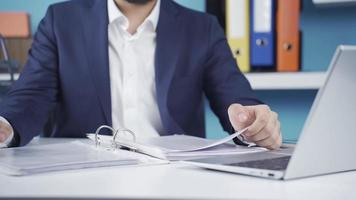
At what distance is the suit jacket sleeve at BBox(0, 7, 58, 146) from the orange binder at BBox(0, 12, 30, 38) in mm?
714

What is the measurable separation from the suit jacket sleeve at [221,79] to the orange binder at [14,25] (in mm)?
971

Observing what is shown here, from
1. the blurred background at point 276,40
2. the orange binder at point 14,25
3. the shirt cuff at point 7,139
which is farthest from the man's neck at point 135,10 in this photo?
the orange binder at point 14,25

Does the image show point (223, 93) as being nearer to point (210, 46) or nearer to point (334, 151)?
point (210, 46)

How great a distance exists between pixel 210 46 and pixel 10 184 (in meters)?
0.92

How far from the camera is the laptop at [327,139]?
0.55 metres

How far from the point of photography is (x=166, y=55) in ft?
4.43

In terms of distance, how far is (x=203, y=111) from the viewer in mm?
1450

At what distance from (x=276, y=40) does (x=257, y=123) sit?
0.92m

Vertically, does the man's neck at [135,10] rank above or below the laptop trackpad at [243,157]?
above

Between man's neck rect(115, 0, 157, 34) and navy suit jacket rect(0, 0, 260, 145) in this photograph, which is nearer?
navy suit jacket rect(0, 0, 260, 145)

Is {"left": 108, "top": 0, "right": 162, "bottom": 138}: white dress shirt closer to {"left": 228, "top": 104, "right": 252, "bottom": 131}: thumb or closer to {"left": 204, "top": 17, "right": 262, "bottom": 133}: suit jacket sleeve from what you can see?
{"left": 204, "top": 17, "right": 262, "bottom": 133}: suit jacket sleeve

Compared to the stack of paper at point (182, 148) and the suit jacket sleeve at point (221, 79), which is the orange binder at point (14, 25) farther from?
the stack of paper at point (182, 148)

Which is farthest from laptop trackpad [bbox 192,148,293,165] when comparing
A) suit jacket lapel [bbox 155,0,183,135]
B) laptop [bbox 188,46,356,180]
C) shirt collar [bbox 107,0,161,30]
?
shirt collar [bbox 107,0,161,30]

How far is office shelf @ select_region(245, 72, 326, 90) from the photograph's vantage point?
1.69 metres
